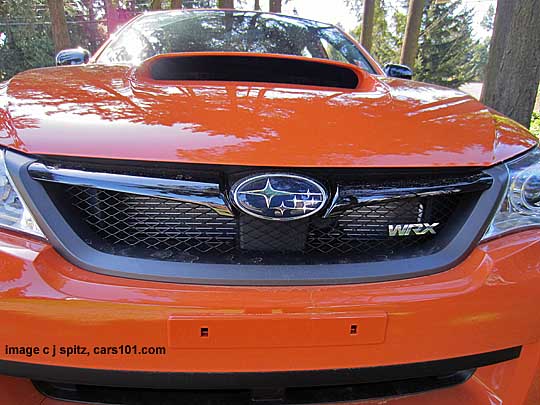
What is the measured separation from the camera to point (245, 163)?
46.9 inches

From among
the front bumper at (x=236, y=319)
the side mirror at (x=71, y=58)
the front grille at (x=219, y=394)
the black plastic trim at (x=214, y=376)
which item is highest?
the side mirror at (x=71, y=58)

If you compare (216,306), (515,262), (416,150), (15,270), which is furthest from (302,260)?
(15,270)

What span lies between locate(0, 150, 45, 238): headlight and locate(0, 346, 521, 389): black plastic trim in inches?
12.7

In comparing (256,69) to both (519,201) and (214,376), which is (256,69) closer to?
(519,201)

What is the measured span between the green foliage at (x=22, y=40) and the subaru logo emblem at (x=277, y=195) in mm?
24427

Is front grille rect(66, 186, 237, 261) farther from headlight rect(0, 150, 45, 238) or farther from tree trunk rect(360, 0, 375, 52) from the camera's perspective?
tree trunk rect(360, 0, 375, 52)

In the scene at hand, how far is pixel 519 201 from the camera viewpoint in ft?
4.45

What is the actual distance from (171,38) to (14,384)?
2155 mm

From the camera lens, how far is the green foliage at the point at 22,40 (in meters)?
22.2

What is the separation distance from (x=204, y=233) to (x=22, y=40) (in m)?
25.2

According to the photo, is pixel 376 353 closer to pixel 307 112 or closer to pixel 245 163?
pixel 245 163

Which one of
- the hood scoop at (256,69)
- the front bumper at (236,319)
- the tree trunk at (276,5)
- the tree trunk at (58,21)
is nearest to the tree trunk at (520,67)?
the hood scoop at (256,69)

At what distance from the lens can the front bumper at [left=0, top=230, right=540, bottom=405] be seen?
3.62 ft

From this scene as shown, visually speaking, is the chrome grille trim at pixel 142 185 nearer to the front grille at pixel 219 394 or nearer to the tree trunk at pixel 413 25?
the front grille at pixel 219 394
